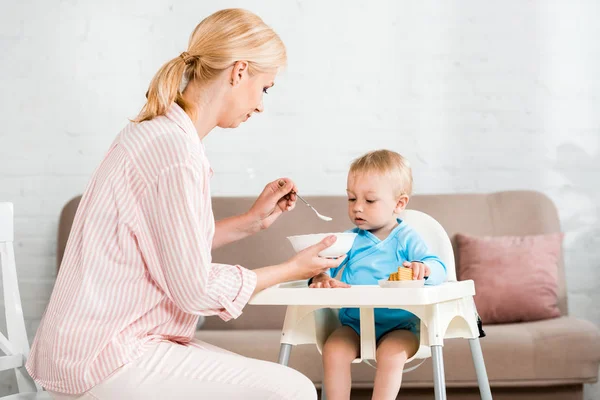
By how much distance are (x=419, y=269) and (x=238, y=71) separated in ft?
1.83

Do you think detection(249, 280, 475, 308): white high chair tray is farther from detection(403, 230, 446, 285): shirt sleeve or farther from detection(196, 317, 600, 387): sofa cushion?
detection(196, 317, 600, 387): sofa cushion

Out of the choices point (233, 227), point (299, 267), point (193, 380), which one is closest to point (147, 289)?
point (193, 380)

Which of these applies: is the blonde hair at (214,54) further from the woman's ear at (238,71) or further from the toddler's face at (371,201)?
the toddler's face at (371,201)

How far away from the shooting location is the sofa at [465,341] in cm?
240

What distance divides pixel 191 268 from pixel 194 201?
0.37 feet

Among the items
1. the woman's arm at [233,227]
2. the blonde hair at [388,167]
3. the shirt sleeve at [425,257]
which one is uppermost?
the blonde hair at [388,167]

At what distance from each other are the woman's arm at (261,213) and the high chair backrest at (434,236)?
1.15 feet

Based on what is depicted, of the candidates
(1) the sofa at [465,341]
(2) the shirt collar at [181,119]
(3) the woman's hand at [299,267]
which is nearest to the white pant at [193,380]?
(3) the woman's hand at [299,267]

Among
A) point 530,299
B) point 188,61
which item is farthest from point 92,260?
point 530,299

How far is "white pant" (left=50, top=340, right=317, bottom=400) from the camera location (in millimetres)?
1229

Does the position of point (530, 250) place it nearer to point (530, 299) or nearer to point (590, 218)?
point (530, 299)

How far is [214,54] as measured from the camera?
1.42m

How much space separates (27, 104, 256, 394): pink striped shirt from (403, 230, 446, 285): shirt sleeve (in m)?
0.53

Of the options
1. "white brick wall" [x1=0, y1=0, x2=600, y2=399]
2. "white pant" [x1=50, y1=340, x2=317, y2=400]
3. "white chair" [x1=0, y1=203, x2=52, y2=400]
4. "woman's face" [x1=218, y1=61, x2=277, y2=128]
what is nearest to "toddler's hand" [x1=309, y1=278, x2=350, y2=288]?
"white pant" [x1=50, y1=340, x2=317, y2=400]
